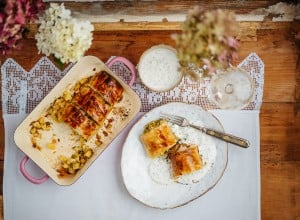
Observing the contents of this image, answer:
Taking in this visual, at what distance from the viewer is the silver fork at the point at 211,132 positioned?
6.44 feet

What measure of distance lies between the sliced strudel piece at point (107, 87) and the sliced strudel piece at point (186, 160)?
302 millimetres

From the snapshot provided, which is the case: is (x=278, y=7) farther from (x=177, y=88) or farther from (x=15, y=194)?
(x=15, y=194)

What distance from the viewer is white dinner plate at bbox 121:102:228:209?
6.52 ft

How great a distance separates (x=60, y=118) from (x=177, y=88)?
0.45 m

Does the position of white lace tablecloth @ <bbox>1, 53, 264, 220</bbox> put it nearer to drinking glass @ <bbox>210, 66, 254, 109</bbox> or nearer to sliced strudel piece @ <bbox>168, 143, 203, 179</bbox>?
drinking glass @ <bbox>210, 66, 254, 109</bbox>

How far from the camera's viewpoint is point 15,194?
204 cm

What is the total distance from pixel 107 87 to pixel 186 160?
394 mm

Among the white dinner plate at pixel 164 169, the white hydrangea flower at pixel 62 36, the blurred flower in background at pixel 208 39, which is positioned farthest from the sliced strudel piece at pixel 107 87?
the blurred flower in background at pixel 208 39

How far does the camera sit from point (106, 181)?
80.2 inches

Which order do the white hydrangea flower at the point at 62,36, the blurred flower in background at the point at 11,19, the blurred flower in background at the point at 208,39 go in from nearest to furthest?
the blurred flower in background at the point at 208,39 < the blurred flower in background at the point at 11,19 < the white hydrangea flower at the point at 62,36

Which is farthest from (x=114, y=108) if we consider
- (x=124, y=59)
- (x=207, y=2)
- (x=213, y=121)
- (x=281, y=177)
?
(x=281, y=177)

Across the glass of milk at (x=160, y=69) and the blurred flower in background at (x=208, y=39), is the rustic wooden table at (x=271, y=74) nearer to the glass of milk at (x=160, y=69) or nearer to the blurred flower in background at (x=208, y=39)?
the glass of milk at (x=160, y=69)

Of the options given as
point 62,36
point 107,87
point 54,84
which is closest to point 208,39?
point 62,36

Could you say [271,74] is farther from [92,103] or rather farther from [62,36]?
[62,36]
